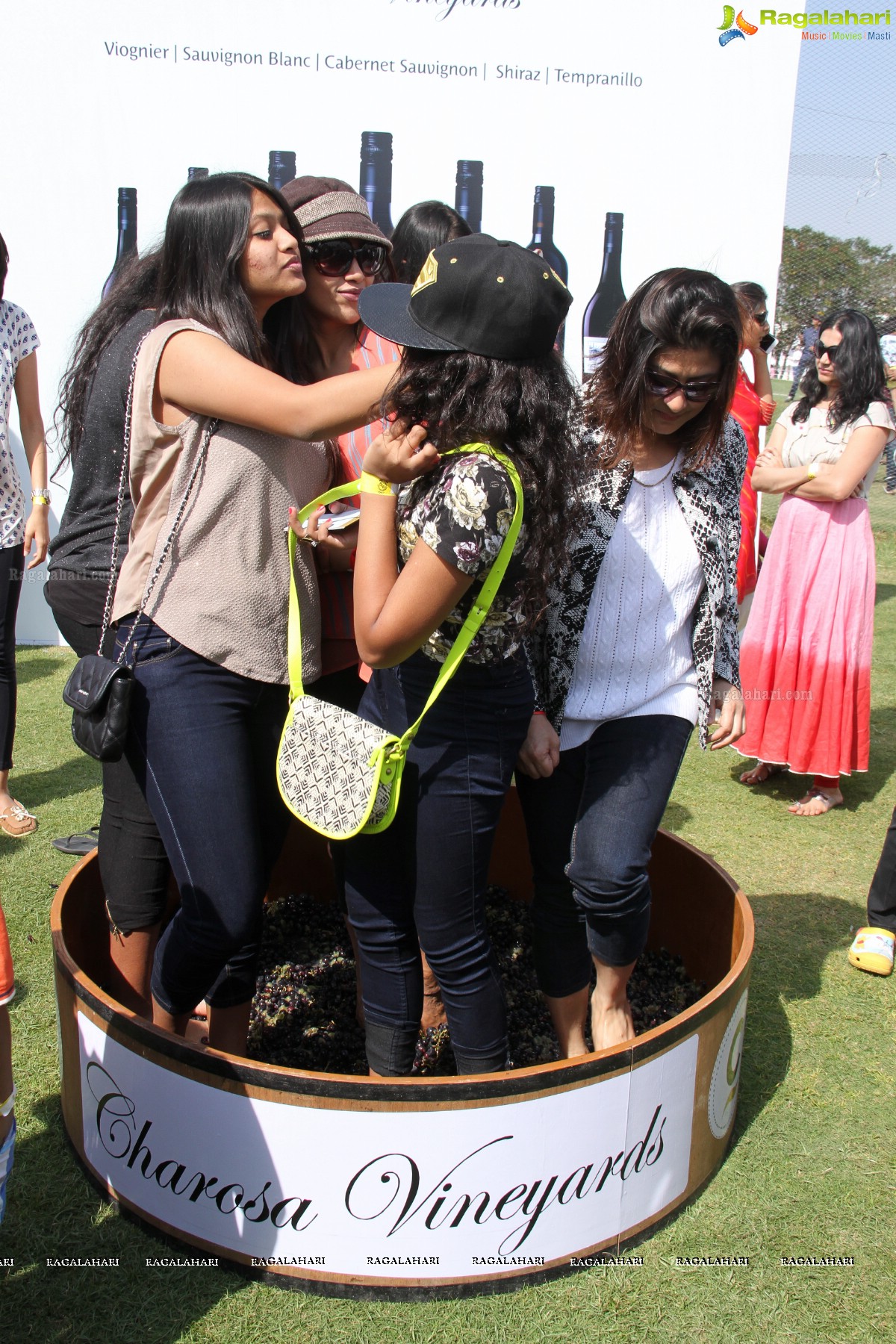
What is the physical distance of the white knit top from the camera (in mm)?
2166

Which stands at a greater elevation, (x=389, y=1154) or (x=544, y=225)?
(x=544, y=225)

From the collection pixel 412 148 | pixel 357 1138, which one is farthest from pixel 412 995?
pixel 412 148

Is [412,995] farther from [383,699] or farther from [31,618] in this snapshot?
[31,618]

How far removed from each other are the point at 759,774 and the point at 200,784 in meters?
3.52

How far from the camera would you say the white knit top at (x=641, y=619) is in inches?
85.3

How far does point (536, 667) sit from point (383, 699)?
1.32 feet

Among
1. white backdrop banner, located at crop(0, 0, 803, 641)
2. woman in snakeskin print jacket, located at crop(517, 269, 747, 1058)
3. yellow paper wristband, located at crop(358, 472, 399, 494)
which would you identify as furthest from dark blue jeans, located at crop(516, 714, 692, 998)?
white backdrop banner, located at crop(0, 0, 803, 641)

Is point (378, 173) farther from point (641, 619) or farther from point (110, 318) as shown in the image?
point (641, 619)

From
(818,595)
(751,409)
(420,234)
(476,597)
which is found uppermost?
(420,234)

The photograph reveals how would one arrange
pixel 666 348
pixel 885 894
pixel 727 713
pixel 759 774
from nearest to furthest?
1. pixel 666 348
2. pixel 727 713
3. pixel 885 894
4. pixel 759 774

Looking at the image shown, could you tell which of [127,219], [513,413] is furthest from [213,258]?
[127,219]

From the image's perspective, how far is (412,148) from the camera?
5.96m

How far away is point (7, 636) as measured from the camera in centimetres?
374

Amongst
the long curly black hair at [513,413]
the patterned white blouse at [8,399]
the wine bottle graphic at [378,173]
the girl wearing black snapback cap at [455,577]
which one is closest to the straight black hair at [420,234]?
the girl wearing black snapback cap at [455,577]
